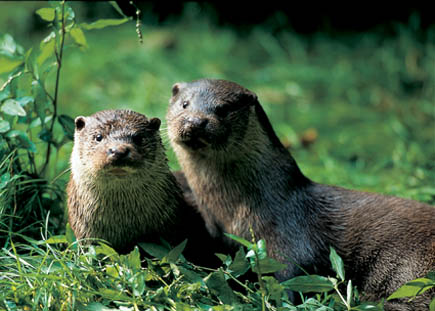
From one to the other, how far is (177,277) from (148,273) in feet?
0.42

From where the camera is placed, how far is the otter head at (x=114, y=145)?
2670 millimetres

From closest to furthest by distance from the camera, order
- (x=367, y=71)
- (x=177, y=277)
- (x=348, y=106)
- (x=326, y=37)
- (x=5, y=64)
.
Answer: (x=177, y=277) → (x=5, y=64) → (x=348, y=106) → (x=367, y=71) → (x=326, y=37)

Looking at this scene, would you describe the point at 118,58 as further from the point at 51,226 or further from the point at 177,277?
the point at 177,277

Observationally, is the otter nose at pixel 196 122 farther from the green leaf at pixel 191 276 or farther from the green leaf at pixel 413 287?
the green leaf at pixel 413 287

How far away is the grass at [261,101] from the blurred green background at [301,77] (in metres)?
0.02

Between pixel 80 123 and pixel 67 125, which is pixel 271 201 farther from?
pixel 67 125

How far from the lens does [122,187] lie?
2.83 metres

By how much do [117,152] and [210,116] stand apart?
66cm

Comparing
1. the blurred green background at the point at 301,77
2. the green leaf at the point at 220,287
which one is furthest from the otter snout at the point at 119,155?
the blurred green background at the point at 301,77

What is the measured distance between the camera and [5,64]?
3.18 meters

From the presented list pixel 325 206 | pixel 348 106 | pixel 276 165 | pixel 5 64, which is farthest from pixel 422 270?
pixel 348 106

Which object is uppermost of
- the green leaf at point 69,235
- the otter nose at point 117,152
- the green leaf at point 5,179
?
the otter nose at point 117,152

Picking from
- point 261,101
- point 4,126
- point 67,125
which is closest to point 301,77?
point 261,101

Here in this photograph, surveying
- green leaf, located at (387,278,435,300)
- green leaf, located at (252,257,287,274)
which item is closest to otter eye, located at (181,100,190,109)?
green leaf, located at (252,257,287,274)
